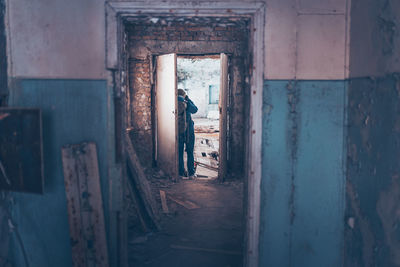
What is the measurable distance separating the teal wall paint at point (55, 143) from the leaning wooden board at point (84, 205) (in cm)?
7

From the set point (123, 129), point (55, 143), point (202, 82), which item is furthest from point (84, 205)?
point (202, 82)

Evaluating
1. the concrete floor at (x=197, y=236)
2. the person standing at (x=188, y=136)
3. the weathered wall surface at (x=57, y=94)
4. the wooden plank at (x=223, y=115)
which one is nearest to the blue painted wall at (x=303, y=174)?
the concrete floor at (x=197, y=236)

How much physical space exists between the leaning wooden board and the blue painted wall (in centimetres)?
132

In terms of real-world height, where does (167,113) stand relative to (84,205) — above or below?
above

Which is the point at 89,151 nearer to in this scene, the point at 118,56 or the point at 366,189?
the point at 118,56

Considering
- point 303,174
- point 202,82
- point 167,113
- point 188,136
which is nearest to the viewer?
point 303,174

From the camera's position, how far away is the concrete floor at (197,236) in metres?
3.46

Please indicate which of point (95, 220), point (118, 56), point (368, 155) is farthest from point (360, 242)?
point (118, 56)

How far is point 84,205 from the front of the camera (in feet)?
8.54

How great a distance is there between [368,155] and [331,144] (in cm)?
36

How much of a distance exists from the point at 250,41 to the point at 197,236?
2.49 m

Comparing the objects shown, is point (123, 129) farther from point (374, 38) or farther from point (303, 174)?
point (374, 38)

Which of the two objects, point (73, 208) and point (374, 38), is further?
point (73, 208)

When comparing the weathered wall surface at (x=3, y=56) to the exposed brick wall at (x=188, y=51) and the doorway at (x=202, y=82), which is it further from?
the doorway at (x=202, y=82)
